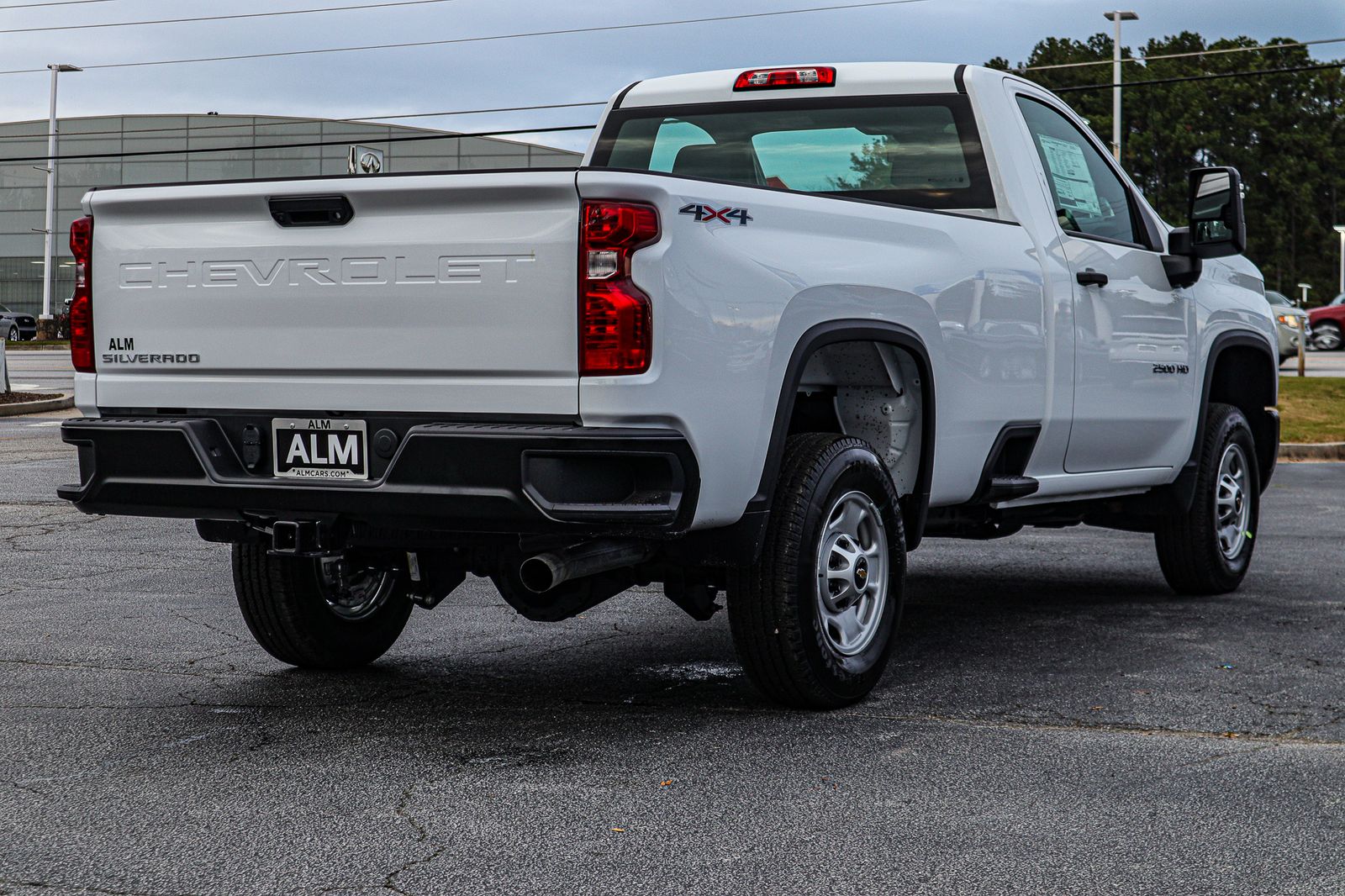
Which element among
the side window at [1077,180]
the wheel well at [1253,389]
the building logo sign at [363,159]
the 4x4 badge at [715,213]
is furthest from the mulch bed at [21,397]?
the 4x4 badge at [715,213]

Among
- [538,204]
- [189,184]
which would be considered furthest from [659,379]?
[189,184]

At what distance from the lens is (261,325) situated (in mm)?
4617

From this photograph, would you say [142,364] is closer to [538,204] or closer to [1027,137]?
[538,204]

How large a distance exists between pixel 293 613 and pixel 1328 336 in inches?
1525

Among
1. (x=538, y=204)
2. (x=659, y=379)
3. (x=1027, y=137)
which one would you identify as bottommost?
(x=659, y=379)

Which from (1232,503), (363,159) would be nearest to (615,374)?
(1232,503)

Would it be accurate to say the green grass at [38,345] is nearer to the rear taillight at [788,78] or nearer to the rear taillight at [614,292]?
the rear taillight at [788,78]

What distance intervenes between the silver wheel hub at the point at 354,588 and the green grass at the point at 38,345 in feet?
139

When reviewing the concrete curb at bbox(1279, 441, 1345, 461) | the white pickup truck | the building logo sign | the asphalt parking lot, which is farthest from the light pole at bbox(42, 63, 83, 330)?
the white pickup truck

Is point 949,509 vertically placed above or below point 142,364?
below

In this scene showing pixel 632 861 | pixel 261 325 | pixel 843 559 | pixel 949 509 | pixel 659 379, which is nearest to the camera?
pixel 632 861

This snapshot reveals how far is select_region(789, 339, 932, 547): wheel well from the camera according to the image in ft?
17.6

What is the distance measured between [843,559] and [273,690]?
197 centimetres

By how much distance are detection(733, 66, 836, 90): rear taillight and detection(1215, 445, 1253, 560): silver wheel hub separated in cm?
275
